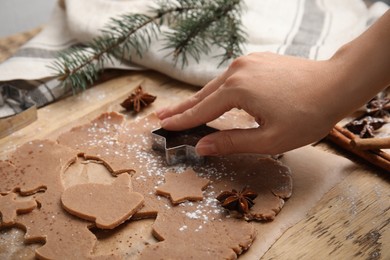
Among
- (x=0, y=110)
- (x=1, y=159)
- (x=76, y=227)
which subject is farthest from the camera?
(x=0, y=110)

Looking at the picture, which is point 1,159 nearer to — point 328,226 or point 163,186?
point 163,186

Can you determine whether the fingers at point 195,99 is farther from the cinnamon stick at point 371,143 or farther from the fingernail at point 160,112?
the cinnamon stick at point 371,143

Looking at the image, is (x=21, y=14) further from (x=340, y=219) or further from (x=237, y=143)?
(x=340, y=219)

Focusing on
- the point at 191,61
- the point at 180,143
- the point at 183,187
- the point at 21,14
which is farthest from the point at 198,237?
the point at 21,14

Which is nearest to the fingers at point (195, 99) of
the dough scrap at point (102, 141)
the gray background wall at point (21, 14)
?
the dough scrap at point (102, 141)

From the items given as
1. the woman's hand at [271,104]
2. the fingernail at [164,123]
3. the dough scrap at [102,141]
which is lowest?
the dough scrap at [102,141]

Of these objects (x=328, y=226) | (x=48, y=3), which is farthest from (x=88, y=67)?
(x=48, y=3)
